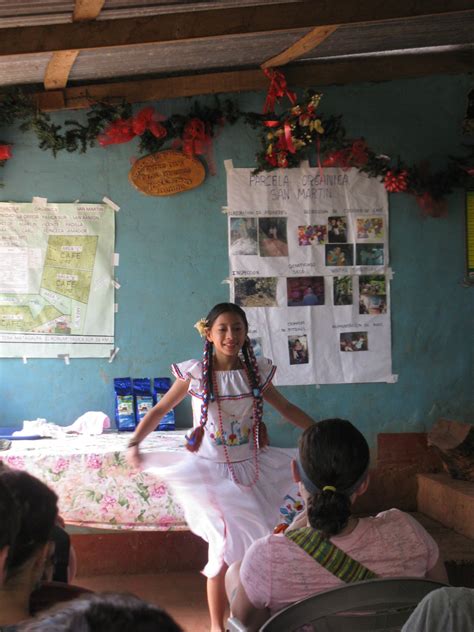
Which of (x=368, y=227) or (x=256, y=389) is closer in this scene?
(x=256, y=389)

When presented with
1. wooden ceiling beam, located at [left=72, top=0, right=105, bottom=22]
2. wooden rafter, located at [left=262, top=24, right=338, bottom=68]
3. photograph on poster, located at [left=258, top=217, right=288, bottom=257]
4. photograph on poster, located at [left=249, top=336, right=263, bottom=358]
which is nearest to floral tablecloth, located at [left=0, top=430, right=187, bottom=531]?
photograph on poster, located at [left=249, top=336, right=263, bottom=358]

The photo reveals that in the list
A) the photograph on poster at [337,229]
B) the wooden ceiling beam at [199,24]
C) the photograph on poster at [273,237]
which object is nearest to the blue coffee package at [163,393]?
the photograph on poster at [273,237]

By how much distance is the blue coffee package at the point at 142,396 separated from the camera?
5.59 m

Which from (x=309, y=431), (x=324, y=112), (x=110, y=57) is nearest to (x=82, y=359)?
(x=110, y=57)

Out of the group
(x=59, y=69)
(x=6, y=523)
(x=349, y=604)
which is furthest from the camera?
(x=59, y=69)

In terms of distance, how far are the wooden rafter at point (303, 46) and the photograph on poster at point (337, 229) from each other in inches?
40.6

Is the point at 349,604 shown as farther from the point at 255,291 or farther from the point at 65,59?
the point at 255,291

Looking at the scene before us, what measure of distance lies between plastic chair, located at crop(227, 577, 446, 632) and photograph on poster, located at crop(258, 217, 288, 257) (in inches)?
152

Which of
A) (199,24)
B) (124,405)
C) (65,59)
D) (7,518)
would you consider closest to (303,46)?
(199,24)

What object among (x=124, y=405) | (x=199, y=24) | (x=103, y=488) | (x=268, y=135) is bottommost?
(x=103, y=488)

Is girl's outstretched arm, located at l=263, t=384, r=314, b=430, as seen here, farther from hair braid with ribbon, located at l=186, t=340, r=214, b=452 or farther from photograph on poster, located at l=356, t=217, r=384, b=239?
photograph on poster, located at l=356, t=217, r=384, b=239

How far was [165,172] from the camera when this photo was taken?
18.7ft

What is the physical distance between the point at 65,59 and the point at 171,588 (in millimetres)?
3049

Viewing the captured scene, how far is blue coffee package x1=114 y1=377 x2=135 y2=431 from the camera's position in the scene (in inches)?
219
